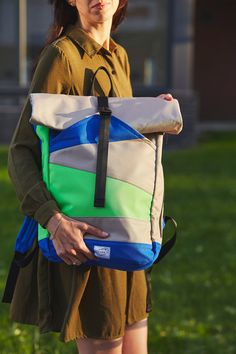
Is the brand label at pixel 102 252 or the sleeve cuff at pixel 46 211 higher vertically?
the sleeve cuff at pixel 46 211

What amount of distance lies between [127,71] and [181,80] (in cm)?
1252

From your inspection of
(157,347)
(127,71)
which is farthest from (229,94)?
(127,71)

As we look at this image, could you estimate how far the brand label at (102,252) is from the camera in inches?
87.8

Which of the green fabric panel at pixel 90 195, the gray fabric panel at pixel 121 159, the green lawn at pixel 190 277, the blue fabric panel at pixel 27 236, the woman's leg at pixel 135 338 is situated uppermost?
the gray fabric panel at pixel 121 159

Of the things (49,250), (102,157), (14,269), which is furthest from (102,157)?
(14,269)

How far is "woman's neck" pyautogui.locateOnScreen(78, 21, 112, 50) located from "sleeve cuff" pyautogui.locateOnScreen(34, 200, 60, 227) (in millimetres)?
590

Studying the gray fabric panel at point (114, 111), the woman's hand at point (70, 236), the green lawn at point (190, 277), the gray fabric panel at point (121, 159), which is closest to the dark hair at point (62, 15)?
the gray fabric panel at point (114, 111)

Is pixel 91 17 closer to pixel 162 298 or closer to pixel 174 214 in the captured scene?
pixel 162 298

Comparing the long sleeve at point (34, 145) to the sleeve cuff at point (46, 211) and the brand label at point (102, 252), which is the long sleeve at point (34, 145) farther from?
the brand label at point (102, 252)

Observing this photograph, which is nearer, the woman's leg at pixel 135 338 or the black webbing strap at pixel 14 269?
the black webbing strap at pixel 14 269

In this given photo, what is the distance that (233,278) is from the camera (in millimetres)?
5805

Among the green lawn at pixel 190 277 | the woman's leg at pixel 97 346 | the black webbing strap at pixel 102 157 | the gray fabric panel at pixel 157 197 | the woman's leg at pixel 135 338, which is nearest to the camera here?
the black webbing strap at pixel 102 157

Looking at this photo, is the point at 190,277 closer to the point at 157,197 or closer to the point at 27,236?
the point at 27,236

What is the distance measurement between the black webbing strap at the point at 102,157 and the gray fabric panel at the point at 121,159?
1 centimetres
